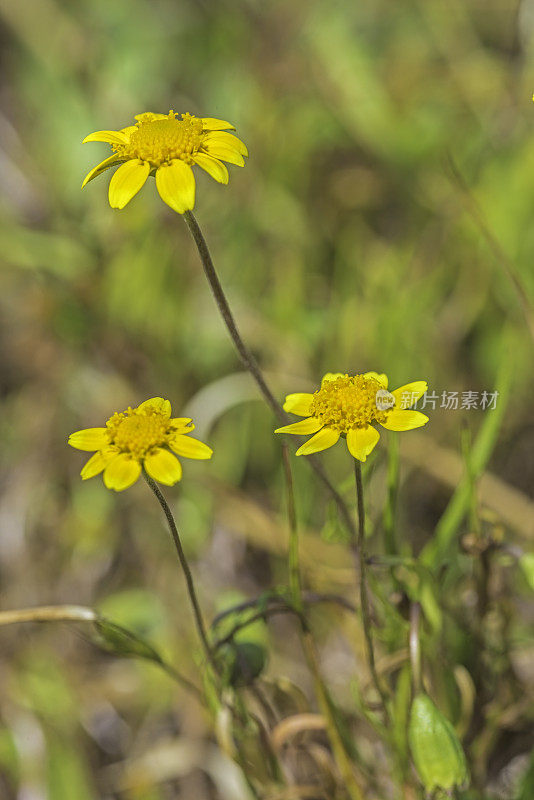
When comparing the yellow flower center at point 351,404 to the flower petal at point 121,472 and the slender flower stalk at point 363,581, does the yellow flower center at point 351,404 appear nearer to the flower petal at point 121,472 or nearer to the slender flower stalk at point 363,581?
the slender flower stalk at point 363,581

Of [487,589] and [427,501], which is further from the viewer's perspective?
[427,501]

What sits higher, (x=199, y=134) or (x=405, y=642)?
(x=199, y=134)

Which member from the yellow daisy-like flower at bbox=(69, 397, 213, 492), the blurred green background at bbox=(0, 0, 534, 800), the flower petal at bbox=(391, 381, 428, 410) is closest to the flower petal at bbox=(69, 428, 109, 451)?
the yellow daisy-like flower at bbox=(69, 397, 213, 492)

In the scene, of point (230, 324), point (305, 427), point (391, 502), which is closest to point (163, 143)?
point (230, 324)

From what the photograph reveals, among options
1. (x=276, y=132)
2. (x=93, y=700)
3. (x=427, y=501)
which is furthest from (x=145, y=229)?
→ (x=93, y=700)

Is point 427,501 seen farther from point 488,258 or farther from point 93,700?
point 93,700

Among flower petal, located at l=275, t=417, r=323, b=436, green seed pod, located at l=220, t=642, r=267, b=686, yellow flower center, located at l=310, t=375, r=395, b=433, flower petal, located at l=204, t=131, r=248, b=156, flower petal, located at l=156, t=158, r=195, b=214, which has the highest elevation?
flower petal, located at l=204, t=131, r=248, b=156

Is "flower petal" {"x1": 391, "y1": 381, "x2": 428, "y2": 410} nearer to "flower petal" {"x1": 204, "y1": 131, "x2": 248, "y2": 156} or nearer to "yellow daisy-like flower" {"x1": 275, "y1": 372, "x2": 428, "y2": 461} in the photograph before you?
"yellow daisy-like flower" {"x1": 275, "y1": 372, "x2": 428, "y2": 461}
